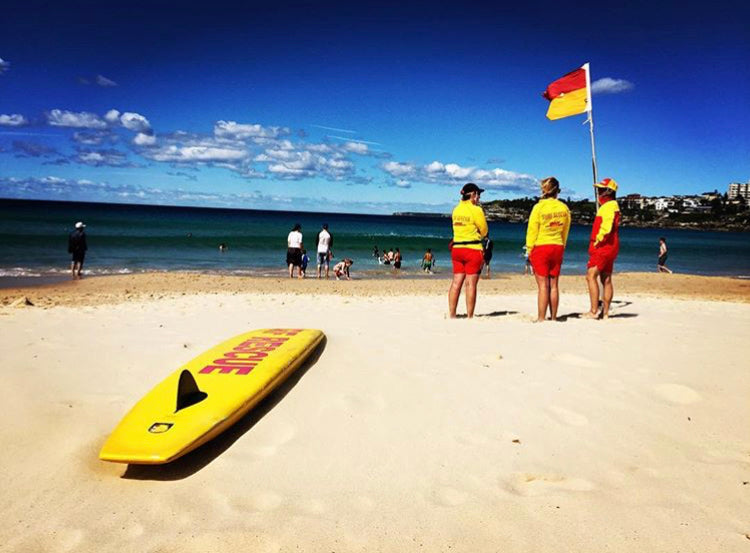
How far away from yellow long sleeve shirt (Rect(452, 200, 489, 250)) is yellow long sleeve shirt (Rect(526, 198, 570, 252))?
573mm

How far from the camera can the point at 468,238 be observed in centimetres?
579

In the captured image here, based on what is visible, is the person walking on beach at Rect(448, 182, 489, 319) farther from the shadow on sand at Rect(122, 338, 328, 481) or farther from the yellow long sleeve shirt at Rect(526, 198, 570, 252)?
the shadow on sand at Rect(122, 338, 328, 481)

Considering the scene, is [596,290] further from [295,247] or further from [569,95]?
[295,247]

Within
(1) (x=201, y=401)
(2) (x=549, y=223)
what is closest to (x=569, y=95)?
(2) (x=549, y=223)

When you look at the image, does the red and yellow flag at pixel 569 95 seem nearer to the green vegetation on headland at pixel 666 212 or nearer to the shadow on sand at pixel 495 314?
the shadow on sand at pixel 495 314

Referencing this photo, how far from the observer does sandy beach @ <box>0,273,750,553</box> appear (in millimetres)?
2096

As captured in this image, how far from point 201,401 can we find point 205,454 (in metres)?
Answer: 0.39

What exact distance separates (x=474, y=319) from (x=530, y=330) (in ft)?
2.74

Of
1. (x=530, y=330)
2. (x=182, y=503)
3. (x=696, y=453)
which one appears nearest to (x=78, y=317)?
(x=182, y=503)

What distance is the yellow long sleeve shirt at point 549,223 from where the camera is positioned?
5.65 m

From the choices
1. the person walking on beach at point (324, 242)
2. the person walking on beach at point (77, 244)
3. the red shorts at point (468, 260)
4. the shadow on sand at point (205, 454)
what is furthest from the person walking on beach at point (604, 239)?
the person walking on beach at point (77, 244)

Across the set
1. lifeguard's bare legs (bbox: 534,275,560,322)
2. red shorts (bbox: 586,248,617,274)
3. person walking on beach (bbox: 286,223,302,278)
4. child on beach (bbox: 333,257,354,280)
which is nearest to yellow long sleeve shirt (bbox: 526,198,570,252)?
lifeguard's bare legs (bbox: 534,275,560,322)

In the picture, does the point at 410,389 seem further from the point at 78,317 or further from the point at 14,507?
the point at 78,317

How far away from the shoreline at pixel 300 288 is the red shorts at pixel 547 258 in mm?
5124
